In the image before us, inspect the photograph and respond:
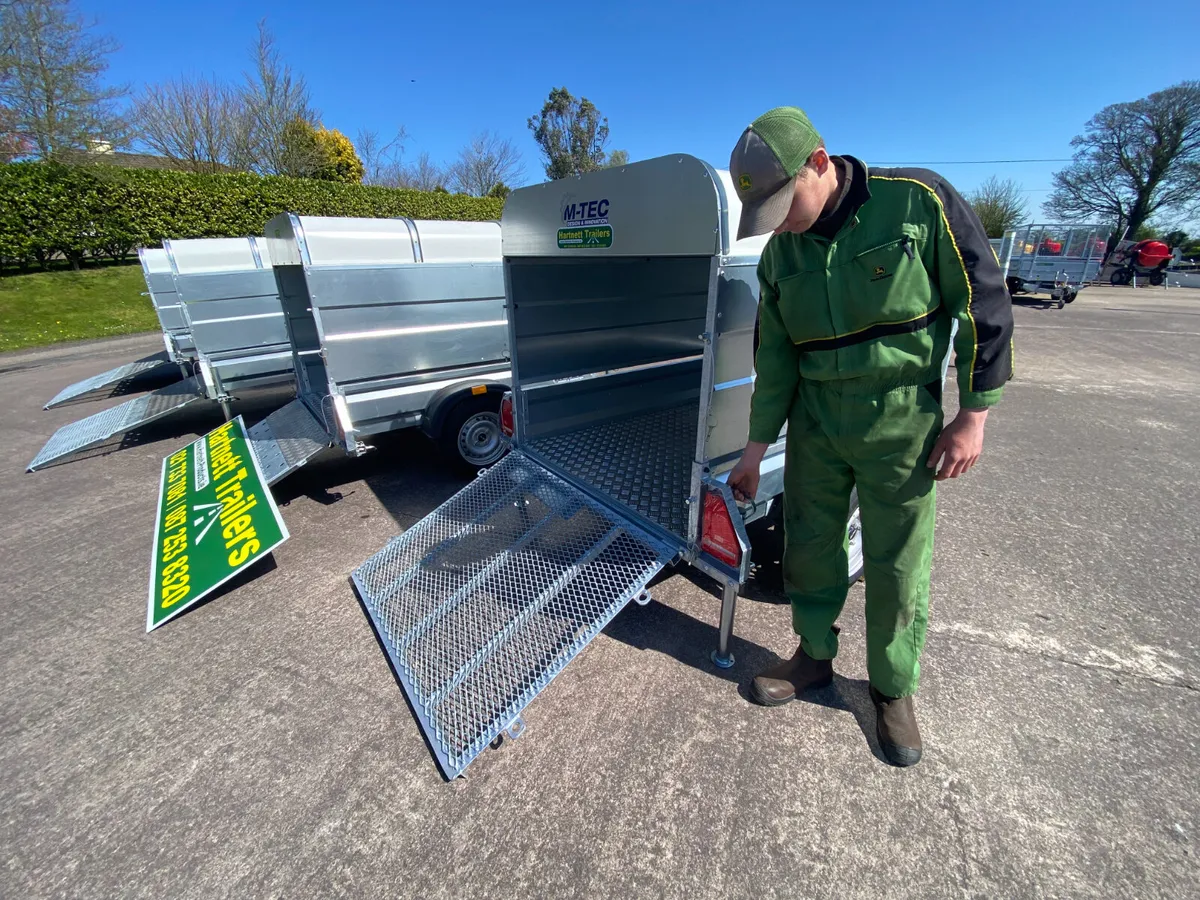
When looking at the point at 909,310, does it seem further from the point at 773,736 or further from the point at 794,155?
the point at 773,736

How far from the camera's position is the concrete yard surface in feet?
5.94

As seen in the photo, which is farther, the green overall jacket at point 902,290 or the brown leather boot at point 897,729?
the brown leather boot at point 897,729

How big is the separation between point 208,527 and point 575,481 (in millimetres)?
2609

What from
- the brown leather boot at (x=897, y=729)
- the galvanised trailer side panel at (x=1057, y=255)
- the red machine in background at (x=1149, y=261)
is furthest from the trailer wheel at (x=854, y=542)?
the red machine in background at (x=1149, y=261)

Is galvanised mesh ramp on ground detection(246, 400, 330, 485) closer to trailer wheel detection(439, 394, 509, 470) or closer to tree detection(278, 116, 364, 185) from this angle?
trailer wheel detection(439, 394, 509, 470)

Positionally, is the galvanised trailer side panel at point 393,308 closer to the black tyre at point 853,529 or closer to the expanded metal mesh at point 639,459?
the expanded metal mesh at point 639,459

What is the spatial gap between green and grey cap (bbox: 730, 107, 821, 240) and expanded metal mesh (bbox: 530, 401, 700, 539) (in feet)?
4.84

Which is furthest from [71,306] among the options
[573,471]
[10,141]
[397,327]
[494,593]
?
[494,593]

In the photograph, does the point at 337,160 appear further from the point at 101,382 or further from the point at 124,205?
the point at 101,382

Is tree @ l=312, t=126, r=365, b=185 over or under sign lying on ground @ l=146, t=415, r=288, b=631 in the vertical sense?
over

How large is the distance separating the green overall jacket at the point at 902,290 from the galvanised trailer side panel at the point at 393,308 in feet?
11.0

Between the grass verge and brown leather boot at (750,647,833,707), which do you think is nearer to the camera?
brown leather boot at (750,647,833,707)

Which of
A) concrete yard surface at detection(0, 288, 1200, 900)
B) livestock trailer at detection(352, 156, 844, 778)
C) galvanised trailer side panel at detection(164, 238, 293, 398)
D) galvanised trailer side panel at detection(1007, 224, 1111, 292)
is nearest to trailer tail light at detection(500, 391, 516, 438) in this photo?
livestock trailer at detection(352, 156, 844, 778)

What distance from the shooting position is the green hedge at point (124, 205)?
14305mm
